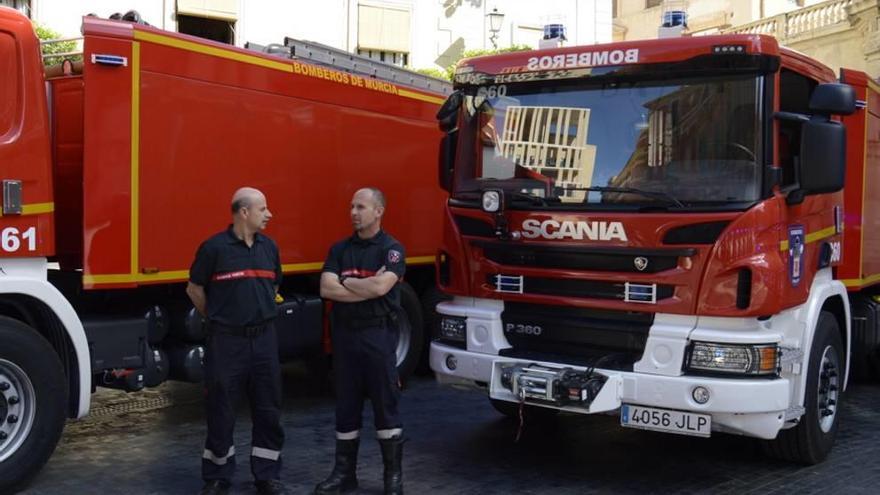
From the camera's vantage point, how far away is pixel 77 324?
562 cm

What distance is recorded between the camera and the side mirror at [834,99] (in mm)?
5509

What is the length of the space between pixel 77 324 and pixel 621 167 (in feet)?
10.5

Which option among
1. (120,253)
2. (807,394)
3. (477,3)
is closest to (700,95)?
(807,394)

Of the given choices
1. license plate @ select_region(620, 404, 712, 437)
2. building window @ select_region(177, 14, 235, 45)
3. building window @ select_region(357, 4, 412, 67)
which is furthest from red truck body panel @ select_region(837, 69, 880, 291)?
building window @ select_region(357, 4, 412, 67)

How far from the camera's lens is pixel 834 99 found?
5516mm

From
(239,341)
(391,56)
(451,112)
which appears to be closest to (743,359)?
(451,112)

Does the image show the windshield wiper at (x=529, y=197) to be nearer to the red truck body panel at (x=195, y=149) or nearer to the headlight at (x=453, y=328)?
the headlight at (x=453, y=328)

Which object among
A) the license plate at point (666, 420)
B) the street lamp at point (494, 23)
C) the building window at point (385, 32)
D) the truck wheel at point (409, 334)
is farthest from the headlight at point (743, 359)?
the street lamp at point (494, 23)

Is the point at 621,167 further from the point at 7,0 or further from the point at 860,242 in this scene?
the point at 7,0

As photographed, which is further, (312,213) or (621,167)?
(312,213)

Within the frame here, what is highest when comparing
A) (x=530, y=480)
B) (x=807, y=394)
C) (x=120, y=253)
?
(x=120, y=253)

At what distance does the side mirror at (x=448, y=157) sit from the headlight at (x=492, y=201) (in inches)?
24.3

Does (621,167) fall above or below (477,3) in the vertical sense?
below

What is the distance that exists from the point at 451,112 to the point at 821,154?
2316 millimetres
